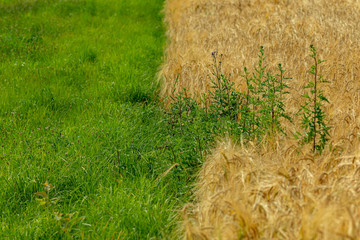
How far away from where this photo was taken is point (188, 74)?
19.5 feet

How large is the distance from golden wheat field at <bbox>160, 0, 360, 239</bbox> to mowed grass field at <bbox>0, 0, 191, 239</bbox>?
1.37 feet

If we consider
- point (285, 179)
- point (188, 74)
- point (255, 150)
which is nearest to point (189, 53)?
point (188, 74)

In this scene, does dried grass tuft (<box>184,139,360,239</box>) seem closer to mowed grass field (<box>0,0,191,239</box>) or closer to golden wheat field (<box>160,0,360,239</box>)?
golden wheat field (<box>160,0,360,239</box>)

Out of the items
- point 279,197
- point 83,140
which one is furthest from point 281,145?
point 83,140

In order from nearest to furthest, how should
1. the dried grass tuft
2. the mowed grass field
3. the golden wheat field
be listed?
the dried grass tuft → the golden wheat field → the mowed grass field

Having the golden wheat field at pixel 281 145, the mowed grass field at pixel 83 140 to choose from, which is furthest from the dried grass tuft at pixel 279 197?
the mowed grass field at pixel 83 140

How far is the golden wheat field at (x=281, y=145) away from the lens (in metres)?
2.45

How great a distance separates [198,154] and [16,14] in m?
7.72

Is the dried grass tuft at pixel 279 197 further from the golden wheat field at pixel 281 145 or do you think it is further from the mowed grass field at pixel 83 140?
the mowed grass field at pixel 83 140

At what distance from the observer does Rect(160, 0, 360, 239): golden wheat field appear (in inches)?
96.4

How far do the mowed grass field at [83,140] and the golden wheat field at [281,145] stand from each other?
42cm

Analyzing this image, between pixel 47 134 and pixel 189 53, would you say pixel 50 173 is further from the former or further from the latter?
pixel 189 53

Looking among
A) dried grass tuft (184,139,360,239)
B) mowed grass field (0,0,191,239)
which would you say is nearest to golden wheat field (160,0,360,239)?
dried grass tuft (184,139,360,239)

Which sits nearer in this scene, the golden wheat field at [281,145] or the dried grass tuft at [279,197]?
the dried grass tuft at [279,197]
